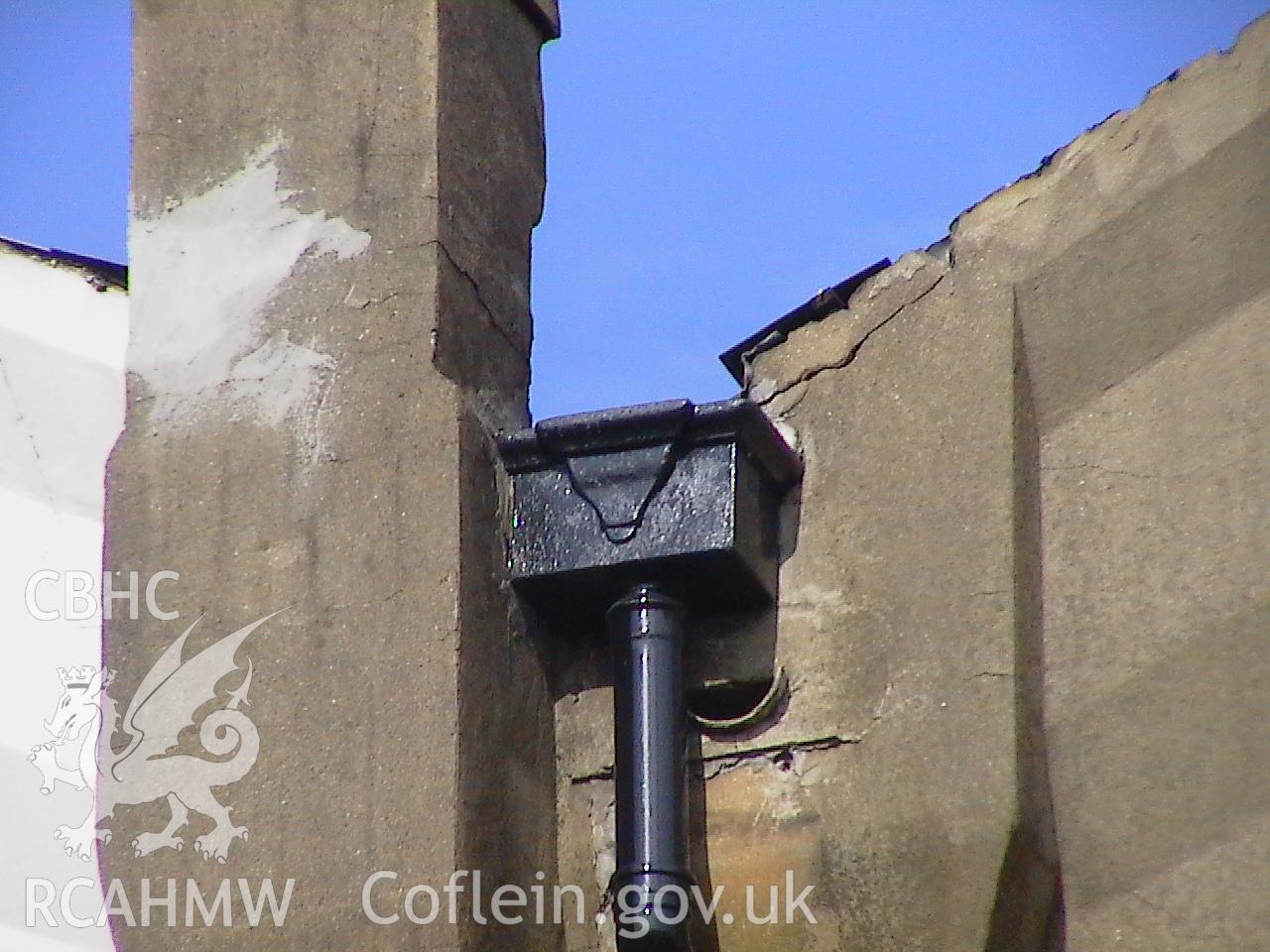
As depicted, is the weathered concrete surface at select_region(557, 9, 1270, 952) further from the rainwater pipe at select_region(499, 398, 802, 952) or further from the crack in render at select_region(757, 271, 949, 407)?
the rainwater pipe at select_region(499, 398, 802, 952)

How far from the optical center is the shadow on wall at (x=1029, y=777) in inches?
164

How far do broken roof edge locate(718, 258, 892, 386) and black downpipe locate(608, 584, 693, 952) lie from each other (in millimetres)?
552

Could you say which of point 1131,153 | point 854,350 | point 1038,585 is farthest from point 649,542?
point 1131,153

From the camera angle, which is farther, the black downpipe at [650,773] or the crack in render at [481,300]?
the crack in render at [481,300]

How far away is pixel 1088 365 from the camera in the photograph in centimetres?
452

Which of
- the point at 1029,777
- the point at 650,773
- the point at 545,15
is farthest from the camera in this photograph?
the point at 545,15

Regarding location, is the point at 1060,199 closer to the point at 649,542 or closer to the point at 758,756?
the point at 649,542

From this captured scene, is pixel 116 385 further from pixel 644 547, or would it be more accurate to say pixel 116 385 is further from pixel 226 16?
pixel 644 547

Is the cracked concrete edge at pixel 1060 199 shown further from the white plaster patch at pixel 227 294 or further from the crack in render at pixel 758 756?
the white plaster patch at pixel 227 294

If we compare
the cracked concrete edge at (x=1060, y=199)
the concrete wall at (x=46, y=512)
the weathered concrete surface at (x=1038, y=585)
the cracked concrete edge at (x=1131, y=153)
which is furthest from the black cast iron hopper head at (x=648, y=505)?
the concrete wall at (x=46, y=512)

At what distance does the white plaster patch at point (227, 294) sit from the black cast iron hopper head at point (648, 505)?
1.43ft

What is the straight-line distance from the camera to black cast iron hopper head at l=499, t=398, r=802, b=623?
4449mm

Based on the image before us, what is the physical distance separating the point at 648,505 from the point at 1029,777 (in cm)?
80

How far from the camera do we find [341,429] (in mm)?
4504
